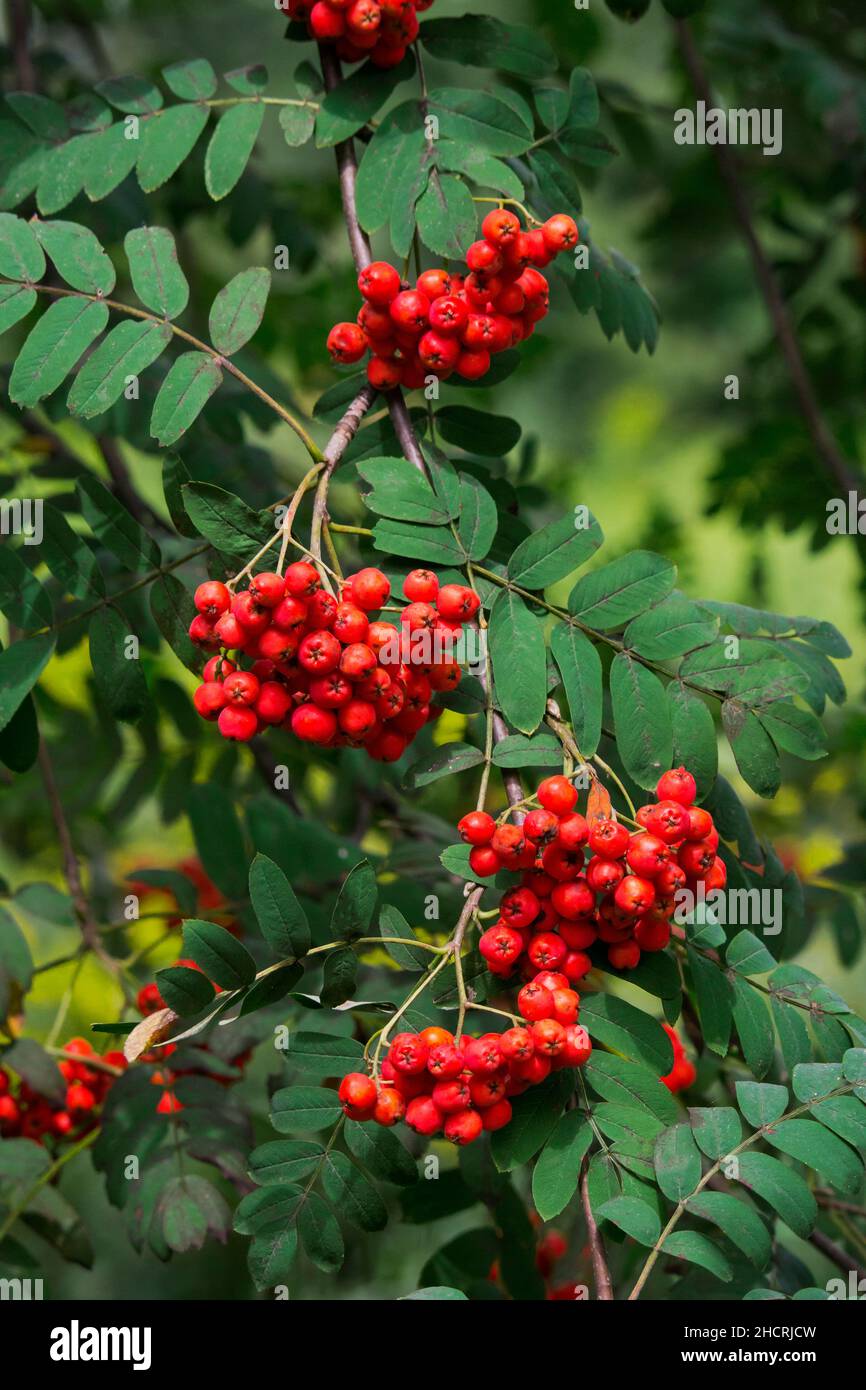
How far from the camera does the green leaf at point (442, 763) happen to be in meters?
1.01

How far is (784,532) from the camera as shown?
212 centimetres

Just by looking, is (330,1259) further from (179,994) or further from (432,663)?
(432,663)

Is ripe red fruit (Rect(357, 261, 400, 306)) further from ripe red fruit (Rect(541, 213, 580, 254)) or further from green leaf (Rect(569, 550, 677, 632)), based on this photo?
green leaf (Rect(569, 550, 677, 632))

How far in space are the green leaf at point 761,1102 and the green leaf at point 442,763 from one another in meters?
0.33

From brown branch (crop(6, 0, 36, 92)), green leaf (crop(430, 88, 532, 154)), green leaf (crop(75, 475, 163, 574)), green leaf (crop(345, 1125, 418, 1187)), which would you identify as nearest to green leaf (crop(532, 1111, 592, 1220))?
green leaf (crop(345, 1125, 418, 1187))

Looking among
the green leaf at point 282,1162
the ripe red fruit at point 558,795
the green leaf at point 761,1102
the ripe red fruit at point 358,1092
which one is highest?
the ripe red fruit at point 558,795

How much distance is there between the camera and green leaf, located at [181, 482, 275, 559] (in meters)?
0.97

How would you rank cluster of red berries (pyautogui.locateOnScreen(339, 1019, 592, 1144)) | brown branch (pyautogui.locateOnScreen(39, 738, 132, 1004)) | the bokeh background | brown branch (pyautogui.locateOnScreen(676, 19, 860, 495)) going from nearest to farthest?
cluster of red berries (pyautogui.locateOnScreen(339, 1019, 592, 1144)), brown branch (pyautogui.locateOnScreen(39, 738, 132, 1004)), the bokeh background, brown branch (pyautogui.locateOnScreen(676, 19, 860, 495))

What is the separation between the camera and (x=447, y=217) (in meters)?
1.10

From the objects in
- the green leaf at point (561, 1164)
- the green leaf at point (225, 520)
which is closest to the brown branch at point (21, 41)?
the green leaf at point (225, 520)

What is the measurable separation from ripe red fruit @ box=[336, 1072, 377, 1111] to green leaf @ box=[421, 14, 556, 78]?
910mm

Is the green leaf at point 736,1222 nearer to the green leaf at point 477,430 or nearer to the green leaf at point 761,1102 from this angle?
the green leaf at point 761,1102

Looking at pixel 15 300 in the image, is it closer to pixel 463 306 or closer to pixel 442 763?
pixel 463 306

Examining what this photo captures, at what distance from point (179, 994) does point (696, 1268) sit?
59cm
